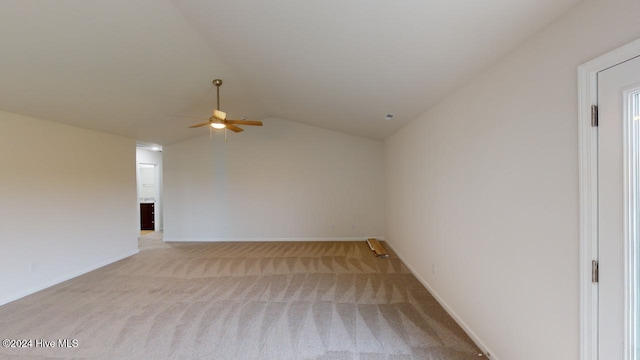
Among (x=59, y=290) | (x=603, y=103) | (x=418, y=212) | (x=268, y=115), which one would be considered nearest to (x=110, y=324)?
(x=59, y=290)

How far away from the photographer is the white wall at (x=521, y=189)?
53.2 inches

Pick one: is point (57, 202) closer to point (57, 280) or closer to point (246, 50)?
point (57, 280)

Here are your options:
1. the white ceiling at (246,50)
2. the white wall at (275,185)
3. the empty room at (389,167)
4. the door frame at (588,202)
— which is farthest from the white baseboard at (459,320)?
the white wall at (275,185)

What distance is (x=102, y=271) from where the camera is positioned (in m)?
4.23

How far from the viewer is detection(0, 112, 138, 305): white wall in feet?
10.5

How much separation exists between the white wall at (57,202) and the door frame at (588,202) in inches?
226

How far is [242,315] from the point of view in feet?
9.01

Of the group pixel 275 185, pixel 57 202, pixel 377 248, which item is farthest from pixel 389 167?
pixel 57 202

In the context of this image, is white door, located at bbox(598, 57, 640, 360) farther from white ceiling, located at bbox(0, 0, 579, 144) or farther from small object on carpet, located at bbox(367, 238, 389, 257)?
small object on carpet, located at bbox(367, 238, 389, 257)

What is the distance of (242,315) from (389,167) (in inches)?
163

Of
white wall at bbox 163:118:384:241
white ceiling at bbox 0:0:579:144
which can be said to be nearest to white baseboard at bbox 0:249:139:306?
white wall at bbox 163:118:384:241

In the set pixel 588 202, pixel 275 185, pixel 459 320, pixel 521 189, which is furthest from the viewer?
pixel 275 185

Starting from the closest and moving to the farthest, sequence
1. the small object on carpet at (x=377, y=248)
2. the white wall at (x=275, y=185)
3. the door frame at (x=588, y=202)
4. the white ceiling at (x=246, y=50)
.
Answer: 1. the door frame at (x=588, y=202)
2. the white ceiling at (x=246, y=50)
3. the small object on carpet at (x=377, y=248)
4. the white wall at (x=275, y=185)

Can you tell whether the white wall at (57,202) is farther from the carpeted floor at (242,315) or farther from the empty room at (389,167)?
→ the carpeted floor at (242,315)
